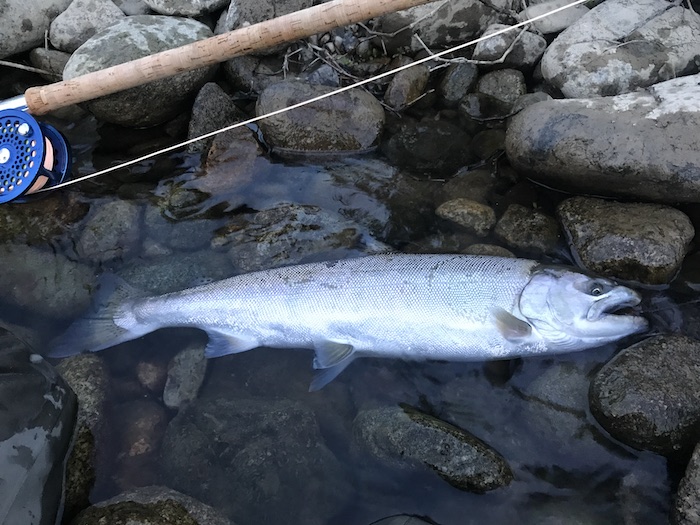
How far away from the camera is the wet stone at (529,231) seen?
159 inches

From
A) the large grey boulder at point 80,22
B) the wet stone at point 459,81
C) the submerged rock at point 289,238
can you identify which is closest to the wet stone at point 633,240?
the submerged rock at point 289,238

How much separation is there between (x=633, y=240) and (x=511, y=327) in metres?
1.10

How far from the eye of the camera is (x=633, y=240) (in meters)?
3.66

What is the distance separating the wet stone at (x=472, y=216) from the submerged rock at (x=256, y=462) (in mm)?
1864

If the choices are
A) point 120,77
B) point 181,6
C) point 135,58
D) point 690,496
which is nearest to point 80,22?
point 181,6

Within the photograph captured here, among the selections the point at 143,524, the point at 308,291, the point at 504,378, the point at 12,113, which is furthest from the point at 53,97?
the point at 504,378

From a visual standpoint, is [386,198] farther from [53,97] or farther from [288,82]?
[53,97]

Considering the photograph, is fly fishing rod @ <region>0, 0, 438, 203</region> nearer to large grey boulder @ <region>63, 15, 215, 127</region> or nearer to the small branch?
large grey boulder @ <region>63, 15, 215, 127</region>

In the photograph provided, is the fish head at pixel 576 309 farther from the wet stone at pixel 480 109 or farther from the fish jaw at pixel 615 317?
the wet stone at pixel 480 109

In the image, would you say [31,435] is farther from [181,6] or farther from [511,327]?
[181,6]

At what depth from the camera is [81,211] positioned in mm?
4523

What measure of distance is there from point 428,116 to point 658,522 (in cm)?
363

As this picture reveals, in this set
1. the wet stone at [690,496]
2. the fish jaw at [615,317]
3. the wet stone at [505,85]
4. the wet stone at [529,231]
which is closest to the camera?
the wet stone at [690,496]

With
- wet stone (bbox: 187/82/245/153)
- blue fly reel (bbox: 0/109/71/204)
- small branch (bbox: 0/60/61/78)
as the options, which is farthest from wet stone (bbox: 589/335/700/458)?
small branch (bbox: 0/60/61/78)
